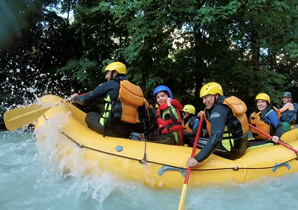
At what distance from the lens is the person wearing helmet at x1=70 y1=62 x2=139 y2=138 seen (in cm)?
326

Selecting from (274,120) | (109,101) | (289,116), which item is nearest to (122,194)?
(109,101)

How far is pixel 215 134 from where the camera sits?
9.00ft

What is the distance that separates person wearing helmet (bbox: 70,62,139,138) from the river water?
1.93 ft

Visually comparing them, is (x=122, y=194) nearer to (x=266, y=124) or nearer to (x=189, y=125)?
(x=189, y=125)

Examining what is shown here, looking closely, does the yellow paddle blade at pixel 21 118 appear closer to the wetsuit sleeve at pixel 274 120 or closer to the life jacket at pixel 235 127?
the life jacket at pixel 235 127

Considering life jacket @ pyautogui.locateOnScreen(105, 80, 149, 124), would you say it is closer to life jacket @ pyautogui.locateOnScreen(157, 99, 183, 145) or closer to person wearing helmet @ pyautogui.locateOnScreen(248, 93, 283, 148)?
life jacket @ pyautogui.locateOnScreen(157, 99, 183, 145)

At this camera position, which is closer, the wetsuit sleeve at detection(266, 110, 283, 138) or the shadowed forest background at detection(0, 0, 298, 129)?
the wetsuit sleeve at detection(266, 110, 283, 138)

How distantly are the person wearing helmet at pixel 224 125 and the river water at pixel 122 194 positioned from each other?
364 mm

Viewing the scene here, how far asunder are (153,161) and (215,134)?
2.28ft

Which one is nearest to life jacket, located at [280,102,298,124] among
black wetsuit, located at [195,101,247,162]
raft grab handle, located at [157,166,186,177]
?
black wetsuit, located at [195,101,247,162]

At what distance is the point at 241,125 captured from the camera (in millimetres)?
3051

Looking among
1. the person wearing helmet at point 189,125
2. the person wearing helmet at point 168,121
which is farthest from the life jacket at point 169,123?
the person wearing helmet at point 189,125

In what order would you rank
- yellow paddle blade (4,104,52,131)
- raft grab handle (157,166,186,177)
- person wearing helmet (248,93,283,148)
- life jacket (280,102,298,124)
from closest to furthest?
raft grab handle (157,166,186,177) → yellow paddle blade (4,104,52,131) → person wearing helmet (248,93,283,148) → life jacket (280,102,298,124)

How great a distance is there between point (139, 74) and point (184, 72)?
236cm
